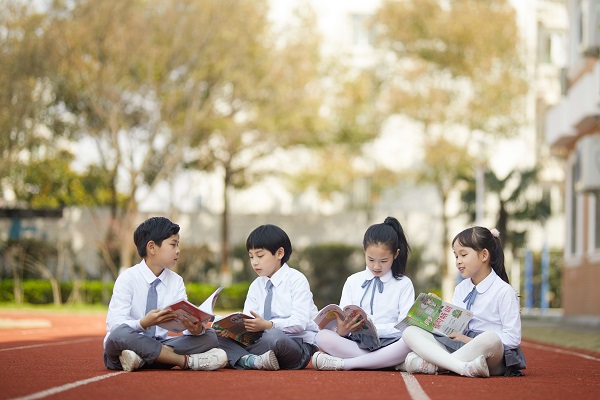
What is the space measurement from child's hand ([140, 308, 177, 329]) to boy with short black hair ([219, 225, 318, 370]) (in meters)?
0.96

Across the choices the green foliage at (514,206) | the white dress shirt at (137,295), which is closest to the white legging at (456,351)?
the white dress shirt at (137,295)

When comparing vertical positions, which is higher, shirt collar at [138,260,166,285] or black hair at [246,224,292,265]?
black hair at [246,224,292,265]

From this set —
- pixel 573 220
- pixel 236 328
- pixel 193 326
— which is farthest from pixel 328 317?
pixel 573 220

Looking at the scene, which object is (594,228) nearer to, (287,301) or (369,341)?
(369,341)

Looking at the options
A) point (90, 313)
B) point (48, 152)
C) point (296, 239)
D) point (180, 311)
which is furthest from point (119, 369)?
point (296, 239)

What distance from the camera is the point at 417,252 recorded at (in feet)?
117

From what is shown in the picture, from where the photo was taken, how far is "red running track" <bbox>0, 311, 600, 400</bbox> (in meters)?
6.74

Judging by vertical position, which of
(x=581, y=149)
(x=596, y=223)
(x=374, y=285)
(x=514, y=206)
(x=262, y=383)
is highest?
(x=581, y=149)

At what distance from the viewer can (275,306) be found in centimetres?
918

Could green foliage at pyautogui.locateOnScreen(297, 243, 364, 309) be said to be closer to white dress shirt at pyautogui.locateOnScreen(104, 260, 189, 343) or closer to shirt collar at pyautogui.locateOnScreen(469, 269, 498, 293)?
shirt collar at pyautogui.locateOnScreen(469, 269, 498, 293)

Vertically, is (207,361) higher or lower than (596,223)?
lower

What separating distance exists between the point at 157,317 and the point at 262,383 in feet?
3.28

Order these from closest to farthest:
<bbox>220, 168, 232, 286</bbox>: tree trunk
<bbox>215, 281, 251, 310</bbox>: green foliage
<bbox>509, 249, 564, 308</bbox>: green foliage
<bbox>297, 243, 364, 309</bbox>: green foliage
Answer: <bbox>215, 281, 251, 310</bbox>: green foliage
<bbox>220, 168, 232, 286</bbox>: tree trunk
<bbox>297, 243, 364, 309</bbox>: green foliage
<bbox>509, 249, 564, 308</bbox>: green foliage

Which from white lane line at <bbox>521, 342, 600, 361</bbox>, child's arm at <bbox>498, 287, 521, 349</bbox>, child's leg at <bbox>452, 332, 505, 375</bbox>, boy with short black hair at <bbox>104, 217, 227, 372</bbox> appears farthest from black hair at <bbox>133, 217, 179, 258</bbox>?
white lane line at <bbox>521, 342, 600, 361</bbox>
